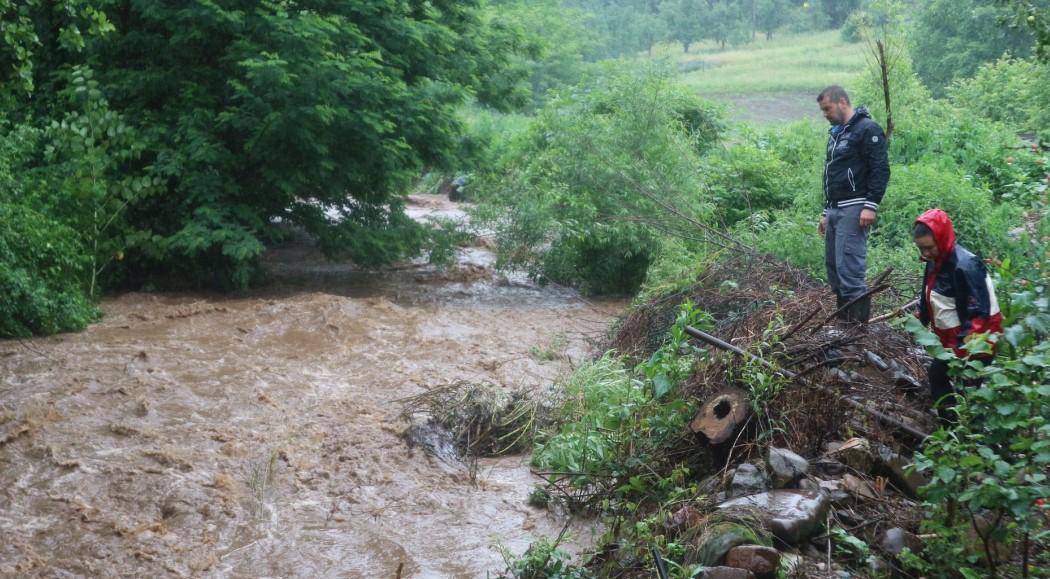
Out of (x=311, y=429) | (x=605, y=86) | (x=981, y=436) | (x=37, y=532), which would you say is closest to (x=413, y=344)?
(x=311, y=429)

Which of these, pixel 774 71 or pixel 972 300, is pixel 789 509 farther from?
pixel 774 71

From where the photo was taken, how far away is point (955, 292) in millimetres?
5617

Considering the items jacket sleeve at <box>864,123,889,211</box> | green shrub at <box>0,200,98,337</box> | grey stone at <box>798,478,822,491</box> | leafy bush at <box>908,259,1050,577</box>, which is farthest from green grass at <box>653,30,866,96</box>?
leafy bush at <box>908,259,1050,577</box>

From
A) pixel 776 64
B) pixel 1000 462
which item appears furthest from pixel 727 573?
pixel 776 64

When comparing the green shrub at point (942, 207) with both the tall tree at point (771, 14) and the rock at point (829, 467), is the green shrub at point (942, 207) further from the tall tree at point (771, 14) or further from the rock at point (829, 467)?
the tall tree at point (771, 14)

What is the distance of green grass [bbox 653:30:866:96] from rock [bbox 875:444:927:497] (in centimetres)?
3292

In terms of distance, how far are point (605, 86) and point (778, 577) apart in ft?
41.9

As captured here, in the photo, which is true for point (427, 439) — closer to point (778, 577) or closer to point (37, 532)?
point (37, 532)

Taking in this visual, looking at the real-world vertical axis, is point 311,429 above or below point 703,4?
below

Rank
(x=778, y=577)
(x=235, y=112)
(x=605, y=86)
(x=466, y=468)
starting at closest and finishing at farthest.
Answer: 1. (x=778, y=577)
2. (x=466, y=468)
3. (x=235, y=112)
4. (x=605, y=86)

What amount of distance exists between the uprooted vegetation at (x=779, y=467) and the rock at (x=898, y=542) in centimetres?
1

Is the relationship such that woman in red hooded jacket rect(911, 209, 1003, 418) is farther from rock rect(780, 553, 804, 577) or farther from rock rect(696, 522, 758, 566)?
rock rect(696, 522, 758, 566)

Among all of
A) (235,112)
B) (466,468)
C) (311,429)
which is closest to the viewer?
(466,468)

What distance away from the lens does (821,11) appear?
6359cm
